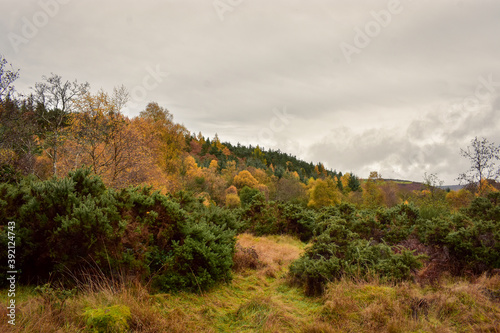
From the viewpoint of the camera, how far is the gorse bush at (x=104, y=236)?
495 cm

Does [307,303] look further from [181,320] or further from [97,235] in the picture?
[97,235]

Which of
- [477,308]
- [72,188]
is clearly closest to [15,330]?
[72,188]

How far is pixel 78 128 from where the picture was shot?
16.9 metres

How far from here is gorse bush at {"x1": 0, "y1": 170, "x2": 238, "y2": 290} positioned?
4.95 meters

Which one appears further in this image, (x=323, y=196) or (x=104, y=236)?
(x=323, y=196)

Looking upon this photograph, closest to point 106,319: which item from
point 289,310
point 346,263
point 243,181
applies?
point 289,310

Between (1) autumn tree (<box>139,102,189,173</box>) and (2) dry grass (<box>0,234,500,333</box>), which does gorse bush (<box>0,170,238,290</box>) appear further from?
(1) autumn tree (<box>139,102,189,173</box>)

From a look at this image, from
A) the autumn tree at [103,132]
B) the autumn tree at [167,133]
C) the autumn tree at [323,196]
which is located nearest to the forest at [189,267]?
the autumn tree at [103,132]

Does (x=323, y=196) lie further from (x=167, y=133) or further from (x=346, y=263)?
(x=346, y=263)

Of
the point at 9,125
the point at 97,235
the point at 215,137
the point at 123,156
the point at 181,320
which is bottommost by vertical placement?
the point at 181,320

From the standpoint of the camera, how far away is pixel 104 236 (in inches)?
203

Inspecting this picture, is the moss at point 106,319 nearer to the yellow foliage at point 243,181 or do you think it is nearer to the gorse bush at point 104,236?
the gorse bush at point 104,236

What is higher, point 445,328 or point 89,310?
point 89,310

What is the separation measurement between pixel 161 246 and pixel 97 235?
160cm
